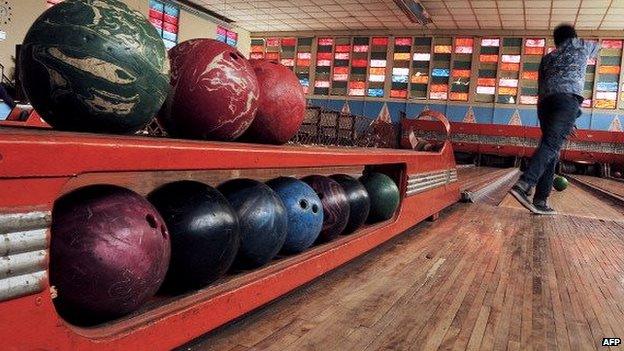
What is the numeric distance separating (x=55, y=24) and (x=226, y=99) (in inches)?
20.0

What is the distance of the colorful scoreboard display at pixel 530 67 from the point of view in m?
13.1

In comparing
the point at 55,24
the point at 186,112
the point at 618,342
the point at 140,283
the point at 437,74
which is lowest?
the point at 618,342

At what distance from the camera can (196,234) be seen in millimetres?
1237

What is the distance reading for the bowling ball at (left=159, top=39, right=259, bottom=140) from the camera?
1449mm

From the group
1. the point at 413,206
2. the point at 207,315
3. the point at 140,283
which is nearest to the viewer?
the point at 140,283

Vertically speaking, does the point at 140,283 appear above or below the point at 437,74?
below

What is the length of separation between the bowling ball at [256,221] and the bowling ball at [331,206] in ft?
1.30

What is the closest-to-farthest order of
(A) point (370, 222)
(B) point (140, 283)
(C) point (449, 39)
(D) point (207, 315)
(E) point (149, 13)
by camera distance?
(B) point (140, 283), (D) point (207, 315), (A) point (370, 222), (E) point (149, 13), (C) point (449, 39)

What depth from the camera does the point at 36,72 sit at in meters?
1.10

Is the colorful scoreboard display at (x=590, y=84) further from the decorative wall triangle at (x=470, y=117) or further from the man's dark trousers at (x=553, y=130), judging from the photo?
the man's dark trousers at (x=553, y=130)

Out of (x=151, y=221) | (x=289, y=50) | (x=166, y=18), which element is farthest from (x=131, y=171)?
(x=289, y=50)

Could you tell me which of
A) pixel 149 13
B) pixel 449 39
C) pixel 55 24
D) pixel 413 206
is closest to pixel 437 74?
pixel 449 39

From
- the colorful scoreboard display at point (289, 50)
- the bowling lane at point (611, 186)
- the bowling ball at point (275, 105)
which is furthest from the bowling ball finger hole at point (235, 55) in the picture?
the colorful scoreboard display at point (289, 50)

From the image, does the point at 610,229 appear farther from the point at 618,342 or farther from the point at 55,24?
the point at 55,24
